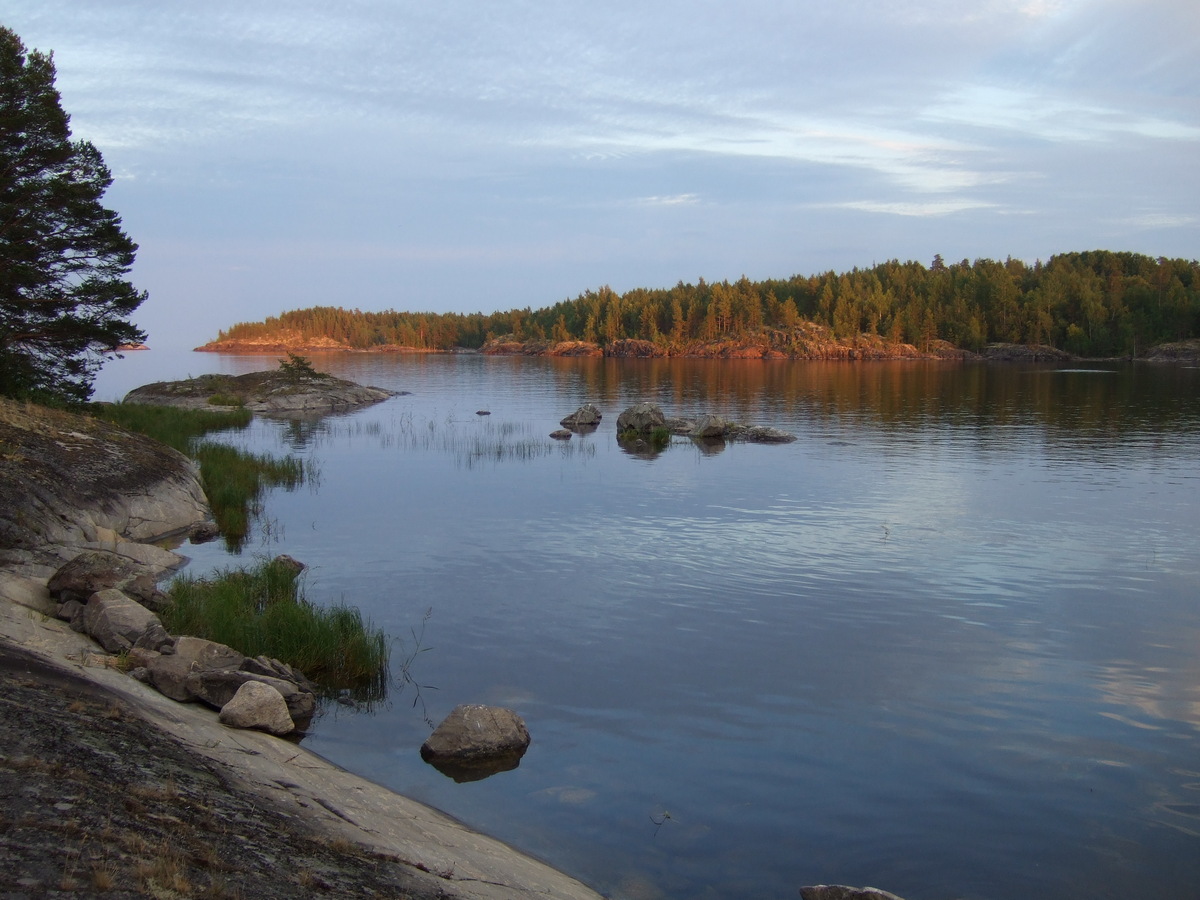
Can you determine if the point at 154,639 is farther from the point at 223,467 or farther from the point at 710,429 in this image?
the point at 710,429

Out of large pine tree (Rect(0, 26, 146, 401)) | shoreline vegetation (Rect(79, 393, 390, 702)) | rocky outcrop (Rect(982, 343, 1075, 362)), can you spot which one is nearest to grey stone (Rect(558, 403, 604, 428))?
large pine tree (Rect(0, 26, 146, 401))

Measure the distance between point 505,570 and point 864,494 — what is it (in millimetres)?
14364

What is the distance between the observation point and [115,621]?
12.5 m

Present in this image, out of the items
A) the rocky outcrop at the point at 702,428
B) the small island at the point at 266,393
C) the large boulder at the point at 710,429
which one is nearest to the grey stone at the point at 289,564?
the rocky outcrop at the point at 702,428

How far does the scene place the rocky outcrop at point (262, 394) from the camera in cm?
5981

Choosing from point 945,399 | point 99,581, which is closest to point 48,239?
point 99,581

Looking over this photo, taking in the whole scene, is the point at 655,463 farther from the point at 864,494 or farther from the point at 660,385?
the point at 660,385

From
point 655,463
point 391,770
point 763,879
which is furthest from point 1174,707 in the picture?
point 655,463

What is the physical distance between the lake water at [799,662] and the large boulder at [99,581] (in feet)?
11.4

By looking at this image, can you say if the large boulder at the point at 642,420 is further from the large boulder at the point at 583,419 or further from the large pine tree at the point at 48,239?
the large pine tree at the point at 48,239

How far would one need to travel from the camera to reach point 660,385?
311 ft

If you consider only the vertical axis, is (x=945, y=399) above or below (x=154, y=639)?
above

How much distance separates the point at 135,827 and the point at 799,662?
33.7ft

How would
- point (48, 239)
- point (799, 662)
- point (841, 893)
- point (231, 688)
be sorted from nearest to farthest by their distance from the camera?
point (841, 893) < point (231, 688) < point (799, 662) < point (48, 239)
